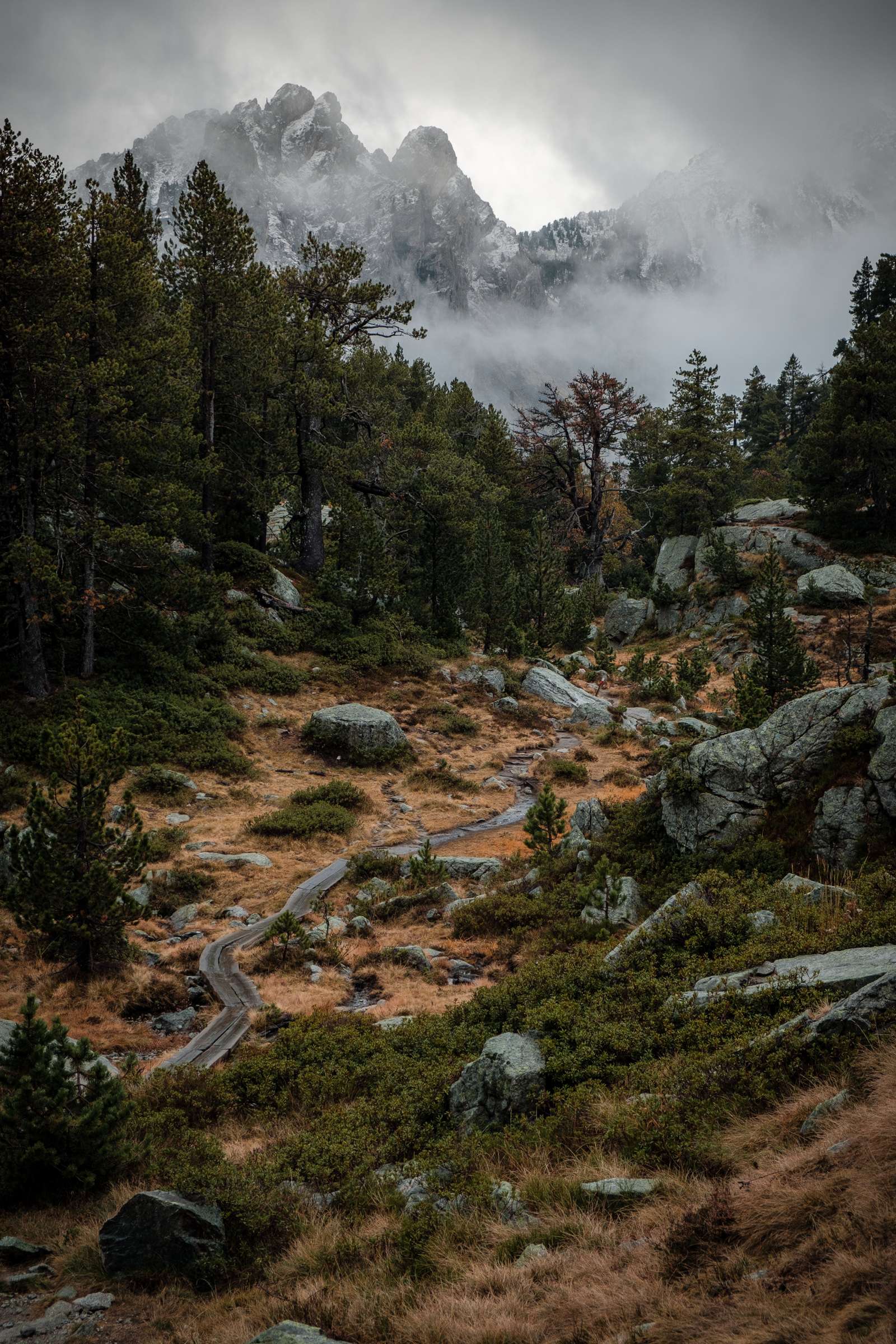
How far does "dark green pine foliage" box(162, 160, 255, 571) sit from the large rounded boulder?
9.38 metres

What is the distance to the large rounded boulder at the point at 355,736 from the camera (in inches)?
953

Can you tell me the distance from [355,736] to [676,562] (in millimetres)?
31916

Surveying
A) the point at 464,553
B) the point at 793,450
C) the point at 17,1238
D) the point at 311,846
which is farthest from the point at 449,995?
the point at 793,450

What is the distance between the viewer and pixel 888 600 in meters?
35.5

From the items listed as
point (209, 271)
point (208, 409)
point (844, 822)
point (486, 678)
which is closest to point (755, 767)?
point (844, 822)

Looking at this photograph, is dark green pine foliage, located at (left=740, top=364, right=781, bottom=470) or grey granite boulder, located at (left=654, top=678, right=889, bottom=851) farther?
dark green pine foliage, located at (left=740, top=364, right=781, bottom=470)

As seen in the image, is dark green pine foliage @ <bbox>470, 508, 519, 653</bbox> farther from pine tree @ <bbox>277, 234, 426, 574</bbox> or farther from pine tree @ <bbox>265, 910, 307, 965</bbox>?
pine tree @ <bbox>265, 910, 307, 965</bbox>

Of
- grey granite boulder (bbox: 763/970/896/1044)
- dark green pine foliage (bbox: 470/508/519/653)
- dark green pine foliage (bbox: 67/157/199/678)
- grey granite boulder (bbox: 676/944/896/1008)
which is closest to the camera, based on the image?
grey granite boulder (bbox: 763/970/896/1044)

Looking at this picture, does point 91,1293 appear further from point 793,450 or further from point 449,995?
point 793,450

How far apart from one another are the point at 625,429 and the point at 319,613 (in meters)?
28.3

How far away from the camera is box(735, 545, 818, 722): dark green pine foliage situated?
69.7 ft

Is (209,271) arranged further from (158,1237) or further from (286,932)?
(158,1237)

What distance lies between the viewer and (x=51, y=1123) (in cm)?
646

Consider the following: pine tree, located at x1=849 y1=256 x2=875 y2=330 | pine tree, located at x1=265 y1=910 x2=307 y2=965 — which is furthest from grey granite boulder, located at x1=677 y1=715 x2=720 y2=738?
pine tree, located at x1=849 y1=256 x2=875 y2=330
